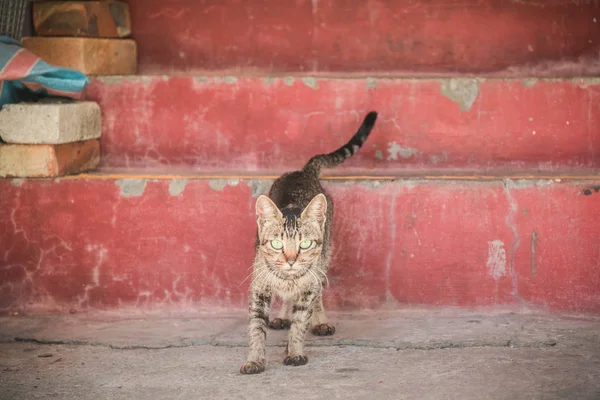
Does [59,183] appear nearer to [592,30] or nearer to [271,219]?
A: [271,219]

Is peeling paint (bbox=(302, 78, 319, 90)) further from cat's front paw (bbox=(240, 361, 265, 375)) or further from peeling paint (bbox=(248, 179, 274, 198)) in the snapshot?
cat's front paw (bbox=(240, 361, 265, 375))

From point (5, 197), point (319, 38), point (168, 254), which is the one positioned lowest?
point (168, 254)

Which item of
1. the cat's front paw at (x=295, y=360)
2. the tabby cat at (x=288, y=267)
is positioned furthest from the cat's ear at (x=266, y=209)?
the cat's front paw at (x=295, y=360)

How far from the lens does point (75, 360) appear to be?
4.09 m

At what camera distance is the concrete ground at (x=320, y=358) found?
359cm

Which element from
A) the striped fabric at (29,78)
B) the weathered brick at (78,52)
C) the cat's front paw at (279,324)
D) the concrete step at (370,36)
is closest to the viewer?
the cat's front paw at (279,324)

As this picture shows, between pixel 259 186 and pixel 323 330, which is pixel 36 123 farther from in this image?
pixel 323 330

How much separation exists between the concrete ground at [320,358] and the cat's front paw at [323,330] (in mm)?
44

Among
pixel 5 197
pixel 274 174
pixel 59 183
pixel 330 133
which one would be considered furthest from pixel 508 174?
pixel 5 197

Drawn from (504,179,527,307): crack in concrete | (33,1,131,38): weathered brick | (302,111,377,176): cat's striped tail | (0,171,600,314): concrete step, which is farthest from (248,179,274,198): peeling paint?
(33,1,131,38): weathered brick

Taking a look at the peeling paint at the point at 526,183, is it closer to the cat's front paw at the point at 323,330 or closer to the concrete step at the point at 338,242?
the concrete step at the point at 338,242

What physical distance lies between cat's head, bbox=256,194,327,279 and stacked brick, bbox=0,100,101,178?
60.8 inches

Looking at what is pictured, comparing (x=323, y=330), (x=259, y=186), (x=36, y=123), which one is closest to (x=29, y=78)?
(x=36, y=123)

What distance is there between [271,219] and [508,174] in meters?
1.88
